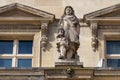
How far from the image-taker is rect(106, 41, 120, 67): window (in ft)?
77.7

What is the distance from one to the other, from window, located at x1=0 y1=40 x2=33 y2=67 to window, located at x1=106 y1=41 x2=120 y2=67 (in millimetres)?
2843

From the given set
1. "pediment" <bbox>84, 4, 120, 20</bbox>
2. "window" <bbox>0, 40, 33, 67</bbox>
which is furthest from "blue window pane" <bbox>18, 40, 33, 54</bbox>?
"pediment" <bbox>84, 4, 120, 20</bbox>

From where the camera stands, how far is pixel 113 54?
23750mm

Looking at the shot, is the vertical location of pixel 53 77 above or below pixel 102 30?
below

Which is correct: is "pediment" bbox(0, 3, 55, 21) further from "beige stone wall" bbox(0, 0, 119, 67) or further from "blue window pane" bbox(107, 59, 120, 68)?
"blue window pane" bbox(107, 59, 120, 68)

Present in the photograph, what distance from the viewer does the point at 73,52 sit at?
20.7m

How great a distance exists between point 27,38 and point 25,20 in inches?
26.4

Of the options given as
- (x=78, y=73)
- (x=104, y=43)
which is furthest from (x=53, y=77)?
(x=104, y=43)

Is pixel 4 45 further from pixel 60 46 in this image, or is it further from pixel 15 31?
pixel 60 46

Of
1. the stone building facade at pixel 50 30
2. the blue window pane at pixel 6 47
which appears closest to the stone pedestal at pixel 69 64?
the stone building facade at pixel 50 30

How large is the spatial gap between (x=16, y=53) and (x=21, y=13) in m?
1.54

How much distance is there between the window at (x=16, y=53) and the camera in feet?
78.2

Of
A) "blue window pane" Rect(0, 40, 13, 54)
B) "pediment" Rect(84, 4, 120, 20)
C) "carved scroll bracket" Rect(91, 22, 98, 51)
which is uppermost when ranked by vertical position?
"pediment" Rect(84, 4, 120, 20)

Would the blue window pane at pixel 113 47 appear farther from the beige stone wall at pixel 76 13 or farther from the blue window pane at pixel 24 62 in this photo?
the blue window pane at pixel 24 62
